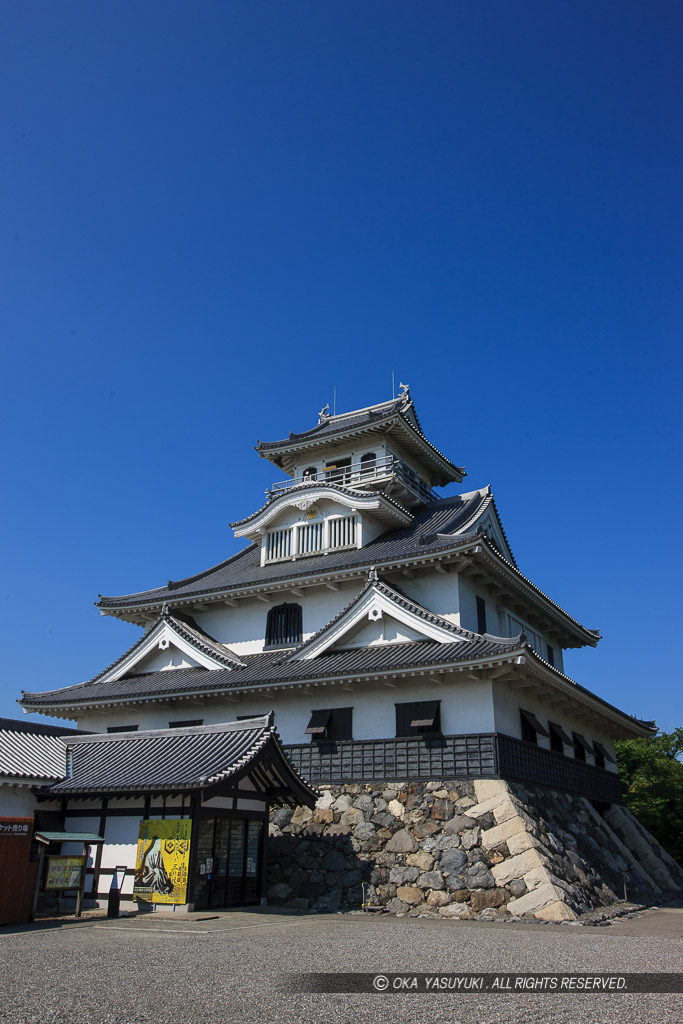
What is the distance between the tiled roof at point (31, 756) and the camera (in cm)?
1759

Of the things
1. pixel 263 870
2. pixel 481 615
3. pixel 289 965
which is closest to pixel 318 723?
pixel 263 870

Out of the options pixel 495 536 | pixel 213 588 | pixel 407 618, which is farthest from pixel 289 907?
pixel 495 536

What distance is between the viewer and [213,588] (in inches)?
1066

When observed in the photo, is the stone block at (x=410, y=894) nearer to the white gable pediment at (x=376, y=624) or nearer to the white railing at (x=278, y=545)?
the white gable pediment at (x=376, y=624)

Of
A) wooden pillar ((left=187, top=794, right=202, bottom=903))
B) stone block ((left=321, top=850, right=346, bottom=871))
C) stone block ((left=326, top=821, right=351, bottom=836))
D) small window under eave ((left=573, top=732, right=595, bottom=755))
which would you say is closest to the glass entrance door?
wooden pillar ((left=187, top=794, right=202, bottom=903))

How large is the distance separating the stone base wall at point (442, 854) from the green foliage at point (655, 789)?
17697 mm

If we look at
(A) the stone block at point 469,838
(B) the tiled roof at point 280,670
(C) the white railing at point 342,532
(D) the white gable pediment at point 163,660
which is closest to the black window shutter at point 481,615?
(B) the tiled roof at point 280,670

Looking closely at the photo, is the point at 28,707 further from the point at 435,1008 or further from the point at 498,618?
the point at 435,1008

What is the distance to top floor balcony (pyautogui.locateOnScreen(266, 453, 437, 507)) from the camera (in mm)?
30219

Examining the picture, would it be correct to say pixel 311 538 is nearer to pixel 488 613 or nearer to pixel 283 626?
pixel 283 626

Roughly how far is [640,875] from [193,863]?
618 inches

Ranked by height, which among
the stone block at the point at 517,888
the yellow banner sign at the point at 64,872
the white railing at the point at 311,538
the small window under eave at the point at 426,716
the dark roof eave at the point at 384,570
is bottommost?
the stone block at the point at 517,888

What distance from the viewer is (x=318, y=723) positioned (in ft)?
71.8

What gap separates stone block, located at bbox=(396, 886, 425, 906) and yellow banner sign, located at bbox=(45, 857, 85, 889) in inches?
301
